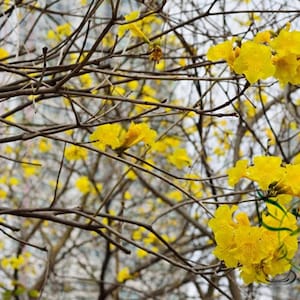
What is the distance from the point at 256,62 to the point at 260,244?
28 cm

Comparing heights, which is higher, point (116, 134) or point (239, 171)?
point (116, 134)

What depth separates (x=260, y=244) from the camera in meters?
0.85

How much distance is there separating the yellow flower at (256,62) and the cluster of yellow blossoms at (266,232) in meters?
0.13

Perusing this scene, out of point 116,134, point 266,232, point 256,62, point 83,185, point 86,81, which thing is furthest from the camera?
point 83,185

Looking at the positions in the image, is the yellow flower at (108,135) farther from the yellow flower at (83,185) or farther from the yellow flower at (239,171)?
the yellow flower at (83,185)

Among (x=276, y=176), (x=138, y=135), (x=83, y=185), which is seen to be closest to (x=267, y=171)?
(x=276, y=176)

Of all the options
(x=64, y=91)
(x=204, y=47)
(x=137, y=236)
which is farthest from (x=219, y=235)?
(x=137, y=236)

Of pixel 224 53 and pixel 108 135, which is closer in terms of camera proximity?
pixel 224 53

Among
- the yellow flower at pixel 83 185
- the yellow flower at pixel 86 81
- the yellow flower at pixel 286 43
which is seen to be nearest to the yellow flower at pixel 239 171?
the yellow flower at pixel 286 43

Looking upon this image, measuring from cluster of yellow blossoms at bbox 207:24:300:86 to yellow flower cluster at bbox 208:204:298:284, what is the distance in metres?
0.22

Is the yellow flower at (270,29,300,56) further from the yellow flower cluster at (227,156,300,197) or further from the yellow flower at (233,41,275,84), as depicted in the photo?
the yellow flower cluster at (227,156,300,197)

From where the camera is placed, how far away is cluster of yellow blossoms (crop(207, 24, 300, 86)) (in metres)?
0.97

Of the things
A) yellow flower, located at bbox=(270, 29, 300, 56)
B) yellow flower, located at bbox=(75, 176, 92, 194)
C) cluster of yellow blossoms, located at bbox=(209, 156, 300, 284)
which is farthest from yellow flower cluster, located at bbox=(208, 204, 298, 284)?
yellow flower, located at bbox=(75, 176, 92, 194)

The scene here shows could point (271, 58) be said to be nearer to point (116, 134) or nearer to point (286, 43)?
point (286, 43)
